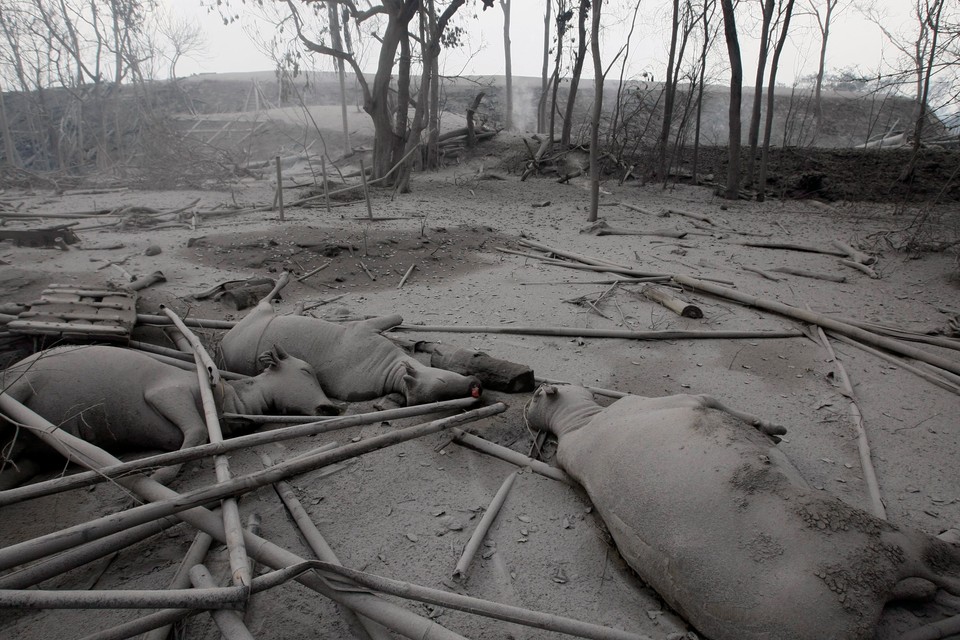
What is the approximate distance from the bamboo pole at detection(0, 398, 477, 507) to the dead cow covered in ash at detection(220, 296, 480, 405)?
476 mm

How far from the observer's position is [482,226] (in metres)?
10.0

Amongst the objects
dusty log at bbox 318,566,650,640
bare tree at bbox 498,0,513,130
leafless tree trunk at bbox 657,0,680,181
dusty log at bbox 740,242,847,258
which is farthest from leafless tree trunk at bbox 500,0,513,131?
dusty log at bbox 318,566,650,640

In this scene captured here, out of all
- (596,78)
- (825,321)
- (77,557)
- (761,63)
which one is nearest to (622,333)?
(825,321)

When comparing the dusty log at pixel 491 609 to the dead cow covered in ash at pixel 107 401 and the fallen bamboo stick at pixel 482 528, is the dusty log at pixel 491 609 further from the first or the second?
the dead cow covered in ash at pixel 107 401

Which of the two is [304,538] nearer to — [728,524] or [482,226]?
[728,524]

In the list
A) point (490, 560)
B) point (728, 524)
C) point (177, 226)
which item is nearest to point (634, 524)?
point (728, 524)

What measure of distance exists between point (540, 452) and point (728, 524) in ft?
4.55

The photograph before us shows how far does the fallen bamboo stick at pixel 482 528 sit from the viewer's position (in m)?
2.46

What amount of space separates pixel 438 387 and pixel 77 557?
2068 millimetres

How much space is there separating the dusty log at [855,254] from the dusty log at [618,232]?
2.24m

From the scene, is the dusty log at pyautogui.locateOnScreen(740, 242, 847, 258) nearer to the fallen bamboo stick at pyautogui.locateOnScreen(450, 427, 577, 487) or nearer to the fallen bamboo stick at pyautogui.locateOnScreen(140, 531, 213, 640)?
the fallen bamboo stick at pyautogui.locateOnScreen(450, 427, 577, 487)

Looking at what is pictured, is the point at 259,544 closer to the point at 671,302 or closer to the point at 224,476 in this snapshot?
the point at 224,476

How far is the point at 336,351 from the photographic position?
426cm

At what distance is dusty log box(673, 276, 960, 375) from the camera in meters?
4.32
